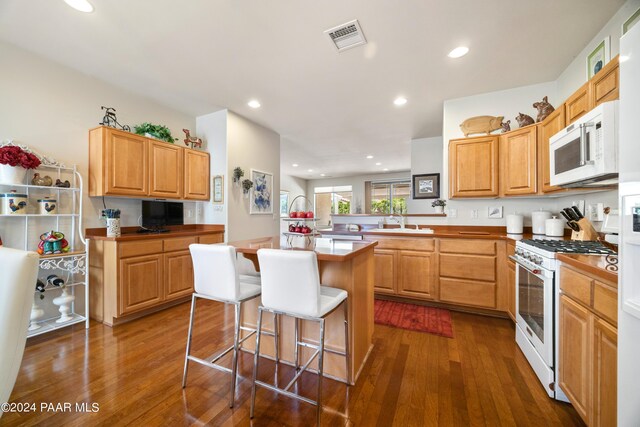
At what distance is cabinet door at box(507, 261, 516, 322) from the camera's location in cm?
246

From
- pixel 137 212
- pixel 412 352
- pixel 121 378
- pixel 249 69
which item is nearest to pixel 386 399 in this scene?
pixel 412 352

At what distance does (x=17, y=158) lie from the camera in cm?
219

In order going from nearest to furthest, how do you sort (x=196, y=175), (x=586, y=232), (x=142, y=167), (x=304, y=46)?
(x=586, y=232) < (x=304, y=46) < (x=142, y=167) < (x=196, y=175)

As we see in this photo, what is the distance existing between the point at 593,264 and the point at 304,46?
256cm

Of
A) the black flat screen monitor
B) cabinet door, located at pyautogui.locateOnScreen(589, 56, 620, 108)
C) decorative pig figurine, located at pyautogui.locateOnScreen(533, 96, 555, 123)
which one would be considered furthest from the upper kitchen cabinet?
decorative pig figurine, located at pyautogui.locateOnScreen(533, 96, 555, 123)

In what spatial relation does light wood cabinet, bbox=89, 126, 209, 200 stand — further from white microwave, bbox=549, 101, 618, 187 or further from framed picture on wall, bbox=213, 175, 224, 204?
white microwave, bbox=549, 101, 618, 187

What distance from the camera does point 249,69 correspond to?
2.69 m

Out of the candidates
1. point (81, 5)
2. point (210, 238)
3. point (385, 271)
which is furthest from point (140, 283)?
point (385, 271)

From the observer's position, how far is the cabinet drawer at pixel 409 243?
3.13 m

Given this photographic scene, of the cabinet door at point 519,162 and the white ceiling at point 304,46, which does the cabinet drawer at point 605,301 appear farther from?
the white ceiling at point 304,46

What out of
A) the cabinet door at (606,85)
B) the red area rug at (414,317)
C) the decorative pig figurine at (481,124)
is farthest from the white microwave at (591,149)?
the red area rug at (414,317)

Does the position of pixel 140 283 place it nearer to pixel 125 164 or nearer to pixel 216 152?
pixel 125 164

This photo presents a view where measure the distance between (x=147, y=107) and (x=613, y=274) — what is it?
15.3ft

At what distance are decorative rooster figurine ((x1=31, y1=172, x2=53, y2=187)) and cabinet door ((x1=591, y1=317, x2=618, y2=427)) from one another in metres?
4.20
